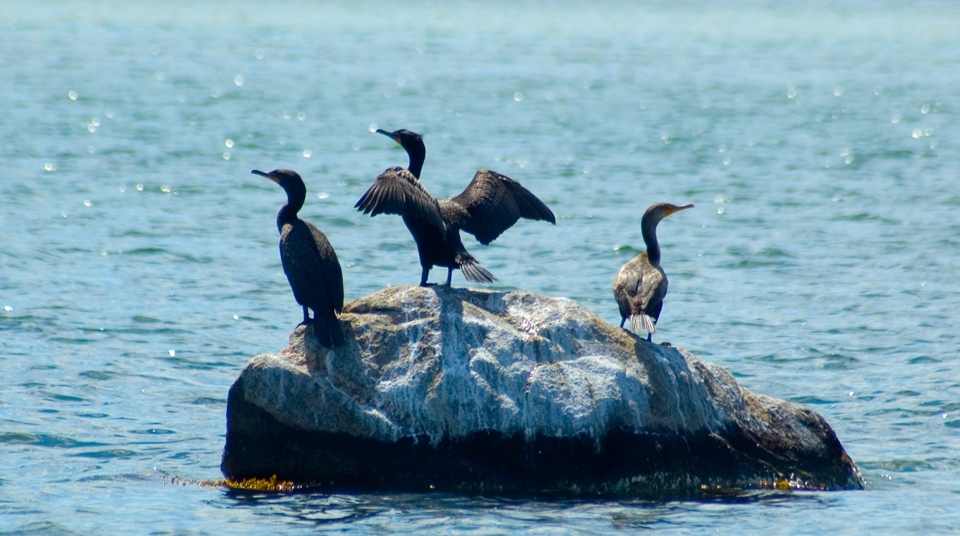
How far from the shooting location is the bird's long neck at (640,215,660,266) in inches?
367

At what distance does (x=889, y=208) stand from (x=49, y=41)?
37837 millimetres

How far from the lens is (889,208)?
2133cm

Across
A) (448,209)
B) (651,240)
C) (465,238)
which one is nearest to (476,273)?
(448,209)

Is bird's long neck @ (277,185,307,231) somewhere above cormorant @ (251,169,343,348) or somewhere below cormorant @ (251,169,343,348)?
above

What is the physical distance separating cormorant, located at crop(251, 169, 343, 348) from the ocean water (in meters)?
1.19

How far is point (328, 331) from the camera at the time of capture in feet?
26.7

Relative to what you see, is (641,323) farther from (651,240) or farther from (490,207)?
(490,207)

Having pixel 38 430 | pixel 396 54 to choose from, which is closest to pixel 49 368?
pixel 38 430

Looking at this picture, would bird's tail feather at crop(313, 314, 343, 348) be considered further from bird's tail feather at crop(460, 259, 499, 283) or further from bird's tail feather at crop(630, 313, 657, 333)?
bird's tail feather at crop(630, 313, 657, 333)

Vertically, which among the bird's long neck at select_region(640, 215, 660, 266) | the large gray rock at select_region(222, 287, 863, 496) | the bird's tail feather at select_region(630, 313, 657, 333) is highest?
the bird's long neck at select_region(640, 215, 660, 266)

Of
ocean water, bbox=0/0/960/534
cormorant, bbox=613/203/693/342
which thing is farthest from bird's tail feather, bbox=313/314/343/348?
cormorant, bbox=613/203/693/342

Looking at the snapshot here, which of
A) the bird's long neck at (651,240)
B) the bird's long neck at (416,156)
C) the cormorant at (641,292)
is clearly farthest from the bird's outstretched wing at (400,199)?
the bird's long neck at (651,240)

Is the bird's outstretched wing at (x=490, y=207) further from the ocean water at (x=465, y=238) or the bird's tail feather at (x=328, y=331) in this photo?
the ocean water at (x=465, y=238)

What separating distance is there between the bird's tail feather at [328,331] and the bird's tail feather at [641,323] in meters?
2.10
